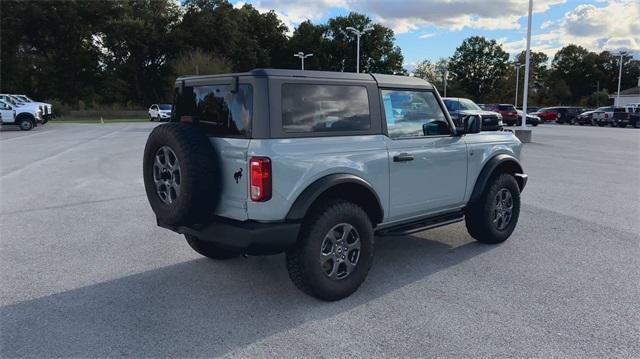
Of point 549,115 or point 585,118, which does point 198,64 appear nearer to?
point 549,115

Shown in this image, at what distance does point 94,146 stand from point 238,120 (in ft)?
53.7

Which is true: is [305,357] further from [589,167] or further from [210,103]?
[589,167]

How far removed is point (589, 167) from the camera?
12.9 meters

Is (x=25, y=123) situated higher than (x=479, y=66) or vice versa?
(x=479, y=66)

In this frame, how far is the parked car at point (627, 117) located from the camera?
3538 centimetres

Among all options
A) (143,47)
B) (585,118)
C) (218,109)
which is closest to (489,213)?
(218,109)

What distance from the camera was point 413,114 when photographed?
5016 mm

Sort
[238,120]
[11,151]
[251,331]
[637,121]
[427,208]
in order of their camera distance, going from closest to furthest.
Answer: [251,331], [238,120], [427,208], [11,151], [637,121]

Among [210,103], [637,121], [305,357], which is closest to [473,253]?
[305,357]

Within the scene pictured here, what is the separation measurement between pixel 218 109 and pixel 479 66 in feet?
353

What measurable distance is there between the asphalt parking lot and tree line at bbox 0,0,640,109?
49552 millimetres

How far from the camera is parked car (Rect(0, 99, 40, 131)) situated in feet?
88.3

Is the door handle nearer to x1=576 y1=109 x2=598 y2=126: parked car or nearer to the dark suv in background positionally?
x1=576 y1=109 x2=598 y2=126: parked car

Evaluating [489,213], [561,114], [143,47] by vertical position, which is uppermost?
[143,47]
